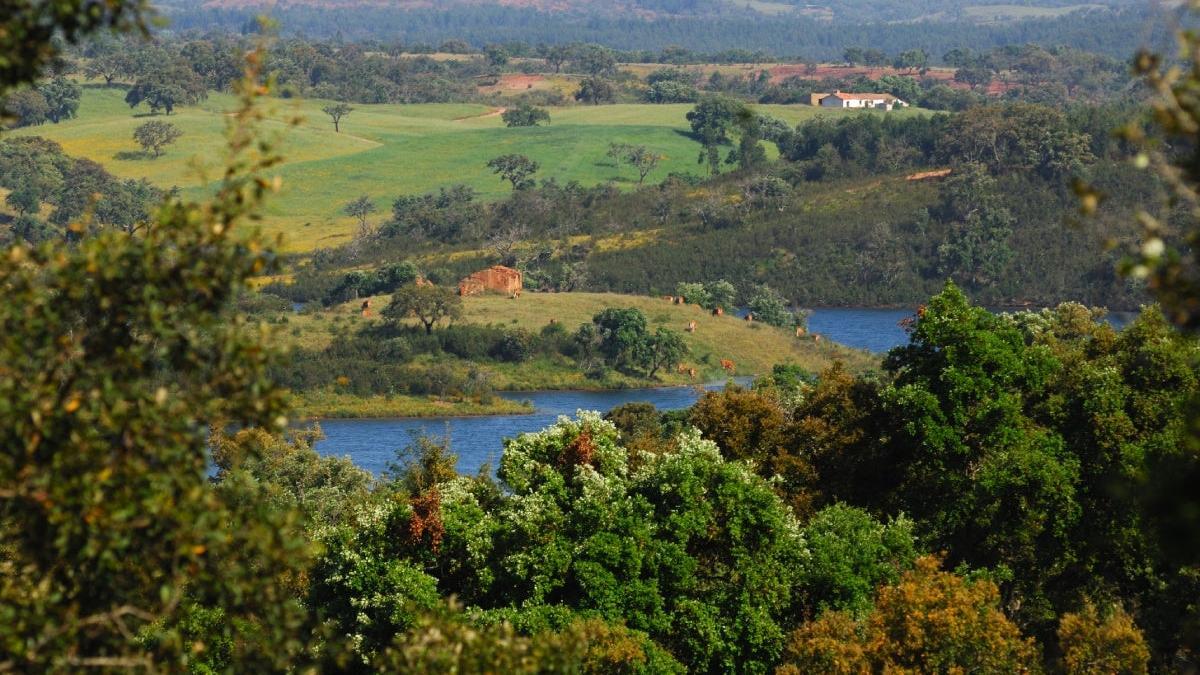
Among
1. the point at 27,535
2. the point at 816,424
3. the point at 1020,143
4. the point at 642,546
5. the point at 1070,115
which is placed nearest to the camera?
the point at 27,535

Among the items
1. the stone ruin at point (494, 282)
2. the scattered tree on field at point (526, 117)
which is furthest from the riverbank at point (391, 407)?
the scattered tree on field at point (526, 117)

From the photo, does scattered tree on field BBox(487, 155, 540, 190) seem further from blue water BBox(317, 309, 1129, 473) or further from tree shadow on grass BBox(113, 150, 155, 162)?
blue water BBox(317, 309, 1129, 473)

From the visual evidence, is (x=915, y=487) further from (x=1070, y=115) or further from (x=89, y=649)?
(x=1070, y=115)

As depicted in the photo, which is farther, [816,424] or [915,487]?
[816,424]

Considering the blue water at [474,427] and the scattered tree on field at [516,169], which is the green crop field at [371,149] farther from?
the blue water at [474,427]

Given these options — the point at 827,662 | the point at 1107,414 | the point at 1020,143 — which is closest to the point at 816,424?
the point at 1107,414

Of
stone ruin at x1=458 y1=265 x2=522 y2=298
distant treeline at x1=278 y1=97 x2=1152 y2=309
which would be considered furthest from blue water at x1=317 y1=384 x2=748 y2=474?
distant treeline at x1=278 y1=97 x2=1152 y2=309

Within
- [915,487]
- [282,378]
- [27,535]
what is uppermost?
[27,535]

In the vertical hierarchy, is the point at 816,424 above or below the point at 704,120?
above
